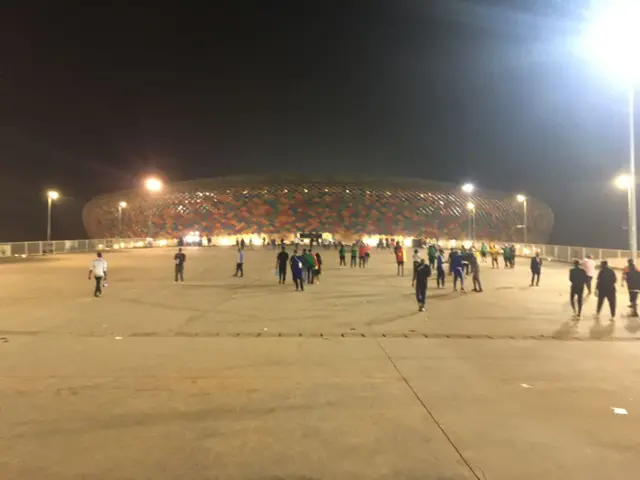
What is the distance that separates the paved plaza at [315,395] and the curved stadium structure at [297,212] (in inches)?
3084

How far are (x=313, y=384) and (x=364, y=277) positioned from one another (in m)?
16.5

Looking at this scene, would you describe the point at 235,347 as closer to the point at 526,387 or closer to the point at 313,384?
the point at 313,384

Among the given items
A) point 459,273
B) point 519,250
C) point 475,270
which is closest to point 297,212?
point 519,250

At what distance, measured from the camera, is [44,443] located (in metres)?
4.34

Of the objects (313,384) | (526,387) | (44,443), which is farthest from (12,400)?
(526,387)

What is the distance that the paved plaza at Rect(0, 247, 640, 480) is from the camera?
158 inches

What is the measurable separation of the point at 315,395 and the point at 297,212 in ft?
282

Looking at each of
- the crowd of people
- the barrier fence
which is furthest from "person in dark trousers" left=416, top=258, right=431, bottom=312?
the barrier fence

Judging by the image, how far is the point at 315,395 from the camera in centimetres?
577

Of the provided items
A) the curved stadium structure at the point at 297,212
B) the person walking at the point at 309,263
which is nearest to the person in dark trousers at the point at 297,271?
the person walking at the point at 309,263

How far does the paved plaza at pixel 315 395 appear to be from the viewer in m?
4.02

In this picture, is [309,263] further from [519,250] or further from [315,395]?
[519,250]

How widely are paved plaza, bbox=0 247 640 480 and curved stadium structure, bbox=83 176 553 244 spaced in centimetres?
7834

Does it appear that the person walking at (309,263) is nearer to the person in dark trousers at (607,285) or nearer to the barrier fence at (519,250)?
the person in dark trousers at (607,285)
